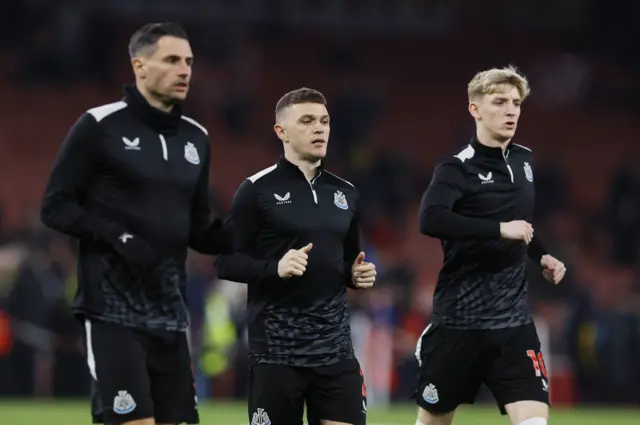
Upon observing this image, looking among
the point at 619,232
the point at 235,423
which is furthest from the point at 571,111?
the point at 235,423

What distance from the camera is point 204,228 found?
7.39m

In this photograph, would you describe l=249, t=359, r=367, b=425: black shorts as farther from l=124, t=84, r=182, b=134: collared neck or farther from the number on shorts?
l=124, t=84, r=182, b=134: collared neck

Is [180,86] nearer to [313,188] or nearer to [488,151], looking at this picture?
[313,188]

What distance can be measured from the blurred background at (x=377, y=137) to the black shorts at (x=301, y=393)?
957 cm

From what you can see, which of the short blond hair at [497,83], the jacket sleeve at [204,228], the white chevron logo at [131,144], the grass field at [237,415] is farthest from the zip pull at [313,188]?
the grass field at [237,415]

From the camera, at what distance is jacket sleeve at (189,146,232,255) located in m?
7.35

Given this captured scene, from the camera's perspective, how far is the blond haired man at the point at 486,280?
7.87 m

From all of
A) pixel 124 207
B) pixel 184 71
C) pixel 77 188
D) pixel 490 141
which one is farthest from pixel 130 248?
pixel 490 141

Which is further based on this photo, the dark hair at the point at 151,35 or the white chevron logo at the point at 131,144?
the dark hair at the point at 151,35

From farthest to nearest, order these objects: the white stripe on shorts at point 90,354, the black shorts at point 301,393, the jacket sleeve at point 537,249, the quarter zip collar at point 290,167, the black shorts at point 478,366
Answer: the jacket sleeve at point 537,249, the black shorts at point 478,366, the quarter zip collar at point 290,167, the black shorts at point 301,393, the white stripe on shorts at point 90,354

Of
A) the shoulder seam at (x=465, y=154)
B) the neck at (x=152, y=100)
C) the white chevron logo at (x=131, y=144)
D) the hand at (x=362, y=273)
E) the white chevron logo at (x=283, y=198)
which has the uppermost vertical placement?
the neck at (x=152, y=100)

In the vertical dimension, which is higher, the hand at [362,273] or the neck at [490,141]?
the neck at [490,141]

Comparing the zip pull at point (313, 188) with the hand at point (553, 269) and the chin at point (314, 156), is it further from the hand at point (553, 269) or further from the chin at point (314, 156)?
the hand at point (553, 269)

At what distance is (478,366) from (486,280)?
1.58ft
